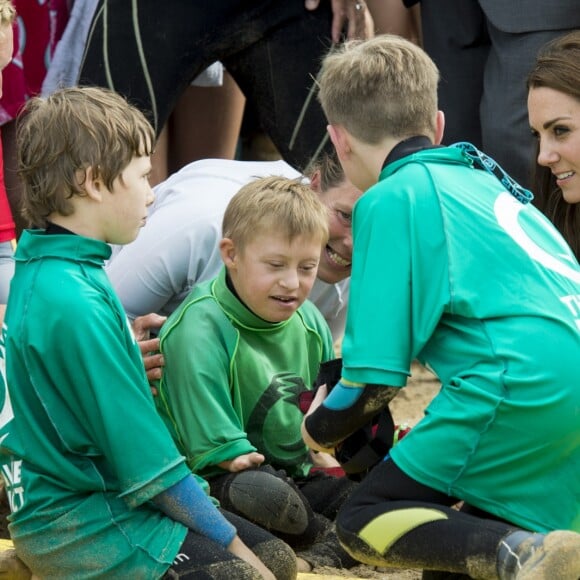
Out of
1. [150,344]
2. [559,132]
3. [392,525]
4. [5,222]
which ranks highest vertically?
[559,132]

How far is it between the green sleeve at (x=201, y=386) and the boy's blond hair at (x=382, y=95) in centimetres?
71

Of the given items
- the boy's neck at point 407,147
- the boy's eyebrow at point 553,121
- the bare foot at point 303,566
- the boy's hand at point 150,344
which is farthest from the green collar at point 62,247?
the boy's eyebrow at point 553,121

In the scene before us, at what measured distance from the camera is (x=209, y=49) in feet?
15.0

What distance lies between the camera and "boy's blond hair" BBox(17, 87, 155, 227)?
3.11 m

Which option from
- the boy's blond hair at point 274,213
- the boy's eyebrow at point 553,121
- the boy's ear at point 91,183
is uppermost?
the boy's ear at point 91,183

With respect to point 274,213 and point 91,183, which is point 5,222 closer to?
point 274,213

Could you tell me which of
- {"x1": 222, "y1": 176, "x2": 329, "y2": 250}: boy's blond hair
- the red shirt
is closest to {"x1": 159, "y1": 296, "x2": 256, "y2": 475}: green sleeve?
{"x1": 222, "y1": 176, "x2": 329, "y2": 250}: boy's blond hair

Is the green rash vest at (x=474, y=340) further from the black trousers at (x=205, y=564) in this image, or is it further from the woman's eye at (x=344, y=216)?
the woman's eye at (x=344, y=216)

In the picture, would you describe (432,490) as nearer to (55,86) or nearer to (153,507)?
(153,507)

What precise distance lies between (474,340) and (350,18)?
1.91 m

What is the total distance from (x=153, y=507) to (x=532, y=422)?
857mm

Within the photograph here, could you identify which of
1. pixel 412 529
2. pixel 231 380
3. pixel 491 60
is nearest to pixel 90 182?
pixel 231 380

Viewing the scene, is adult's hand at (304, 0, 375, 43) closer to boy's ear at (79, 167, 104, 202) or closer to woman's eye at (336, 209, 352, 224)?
woman's eye at (336, 209, 352, 224)

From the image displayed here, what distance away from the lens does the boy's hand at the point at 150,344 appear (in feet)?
11.9
